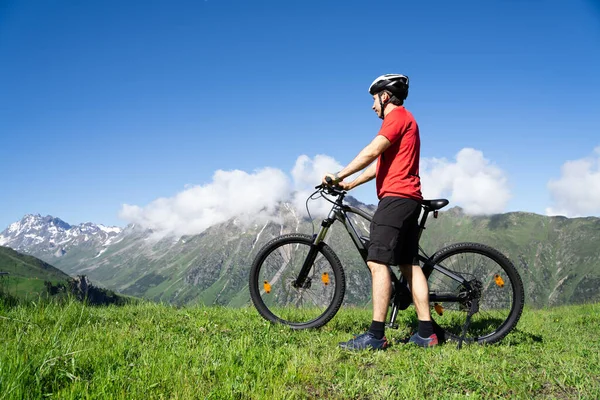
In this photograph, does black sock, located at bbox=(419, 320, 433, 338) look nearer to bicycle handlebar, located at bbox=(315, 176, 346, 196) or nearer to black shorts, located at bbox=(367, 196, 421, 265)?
black shorts, located at bbox=(367, 196, 421, 265)

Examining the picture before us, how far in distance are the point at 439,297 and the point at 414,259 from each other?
91 cm

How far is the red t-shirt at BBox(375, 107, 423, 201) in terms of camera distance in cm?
585

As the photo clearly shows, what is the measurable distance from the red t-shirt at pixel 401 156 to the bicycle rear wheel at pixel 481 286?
1.44 m

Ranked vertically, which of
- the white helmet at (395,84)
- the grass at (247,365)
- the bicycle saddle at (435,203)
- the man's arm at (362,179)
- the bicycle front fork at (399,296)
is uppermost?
the white helmet at (395,84)

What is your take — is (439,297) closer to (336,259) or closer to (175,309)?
(336,259)

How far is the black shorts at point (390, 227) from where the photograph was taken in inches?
228

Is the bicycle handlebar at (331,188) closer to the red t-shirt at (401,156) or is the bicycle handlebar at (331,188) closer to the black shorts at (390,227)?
the red t-shirt at (401,156)

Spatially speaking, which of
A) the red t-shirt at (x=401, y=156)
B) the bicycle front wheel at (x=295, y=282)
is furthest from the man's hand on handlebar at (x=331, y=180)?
the bicycle front wheel at (x=295, y=282)

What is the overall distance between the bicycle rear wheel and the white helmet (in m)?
2.65

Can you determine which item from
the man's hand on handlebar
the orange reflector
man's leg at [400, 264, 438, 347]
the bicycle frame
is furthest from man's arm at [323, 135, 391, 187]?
the orange reflector

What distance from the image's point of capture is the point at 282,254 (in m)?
7.48

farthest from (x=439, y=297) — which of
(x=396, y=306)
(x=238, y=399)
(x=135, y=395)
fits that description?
(x=135, y=395)

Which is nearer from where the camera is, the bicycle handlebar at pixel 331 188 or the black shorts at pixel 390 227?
the black shorts at pixel 390 227

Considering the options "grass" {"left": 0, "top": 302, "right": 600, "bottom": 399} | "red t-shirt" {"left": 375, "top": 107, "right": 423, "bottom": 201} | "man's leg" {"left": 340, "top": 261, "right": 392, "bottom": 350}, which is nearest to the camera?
"grass" {"left": 0, "top": 302, "right": 600, "bottom": 399}
